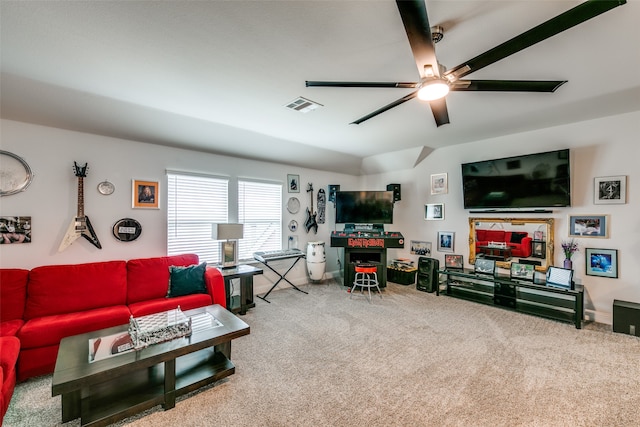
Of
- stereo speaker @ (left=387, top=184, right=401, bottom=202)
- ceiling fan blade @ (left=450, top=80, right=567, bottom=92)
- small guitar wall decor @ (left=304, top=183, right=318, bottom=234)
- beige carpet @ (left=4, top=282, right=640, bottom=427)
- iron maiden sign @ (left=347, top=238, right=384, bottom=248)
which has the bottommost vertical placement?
beige carpet @ (left=4, top=282, right=640, bottom=427)

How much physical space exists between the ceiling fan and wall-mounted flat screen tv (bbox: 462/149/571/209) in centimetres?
224

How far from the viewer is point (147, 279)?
3.23 metres

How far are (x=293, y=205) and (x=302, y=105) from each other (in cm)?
259

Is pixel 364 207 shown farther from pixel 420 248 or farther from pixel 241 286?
pixel 241 286

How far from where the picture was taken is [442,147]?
16.5 feet

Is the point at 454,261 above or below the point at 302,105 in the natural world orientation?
below

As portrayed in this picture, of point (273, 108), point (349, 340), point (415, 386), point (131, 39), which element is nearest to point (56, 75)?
point (131, 39)

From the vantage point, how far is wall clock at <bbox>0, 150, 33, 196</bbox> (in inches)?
111

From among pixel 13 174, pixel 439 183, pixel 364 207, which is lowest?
pixel 364 207

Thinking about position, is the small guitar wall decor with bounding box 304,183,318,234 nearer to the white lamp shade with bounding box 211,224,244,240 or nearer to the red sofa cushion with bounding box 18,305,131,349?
the white lamp shade with bounding box 211,224,244,240

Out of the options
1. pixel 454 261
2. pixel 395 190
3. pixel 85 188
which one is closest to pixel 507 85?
pixel 454 261

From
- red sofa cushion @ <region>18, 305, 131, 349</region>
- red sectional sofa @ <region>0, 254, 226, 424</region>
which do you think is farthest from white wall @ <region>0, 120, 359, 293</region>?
red sofa cushion @ <region>18, 305, 131, 349</region>

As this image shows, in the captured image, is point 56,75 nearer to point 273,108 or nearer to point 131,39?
point 131,39

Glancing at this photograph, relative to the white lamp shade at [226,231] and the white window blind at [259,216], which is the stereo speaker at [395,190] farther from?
the white lamp shade at [226,231]
